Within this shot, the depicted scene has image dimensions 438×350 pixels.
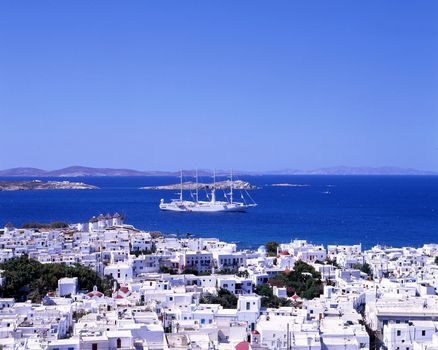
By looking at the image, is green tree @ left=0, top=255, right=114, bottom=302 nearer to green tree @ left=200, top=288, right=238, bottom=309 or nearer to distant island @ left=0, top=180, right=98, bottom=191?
green tree @ left=200, top=288, right=238, bottom=309

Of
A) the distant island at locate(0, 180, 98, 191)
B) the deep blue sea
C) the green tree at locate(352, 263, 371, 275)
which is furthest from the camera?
the distant island at locate(0, 180, 98, 191)

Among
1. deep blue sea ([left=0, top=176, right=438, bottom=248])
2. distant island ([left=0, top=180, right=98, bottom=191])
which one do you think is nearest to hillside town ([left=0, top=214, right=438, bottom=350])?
deep blue sea ([left=0, top=176, right=438, bottom=248])

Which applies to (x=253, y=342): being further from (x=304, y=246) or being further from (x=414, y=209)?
(x=414, y=209)

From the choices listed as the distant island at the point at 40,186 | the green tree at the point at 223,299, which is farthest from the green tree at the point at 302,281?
the distant island at the point at 40,186

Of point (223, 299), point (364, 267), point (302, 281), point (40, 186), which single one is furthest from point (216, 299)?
point (40, 186)

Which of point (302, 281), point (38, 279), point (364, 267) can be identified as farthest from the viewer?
point (364, 267)

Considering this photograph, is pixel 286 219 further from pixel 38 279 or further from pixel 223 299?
pixel 223 299

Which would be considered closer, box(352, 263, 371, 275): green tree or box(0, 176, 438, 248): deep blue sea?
box(352, 263, 371, 275): green tree

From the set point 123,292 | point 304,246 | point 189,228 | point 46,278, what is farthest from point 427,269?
point 189,228
